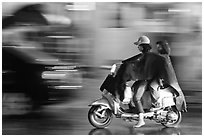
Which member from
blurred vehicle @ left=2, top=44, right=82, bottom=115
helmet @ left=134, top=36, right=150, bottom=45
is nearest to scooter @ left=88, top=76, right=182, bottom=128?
blurred vehicle @ left=2, top=44, right=82, bottom=115

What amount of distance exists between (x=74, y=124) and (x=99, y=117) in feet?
0.61

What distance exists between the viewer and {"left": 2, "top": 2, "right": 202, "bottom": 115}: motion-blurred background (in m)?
3.25

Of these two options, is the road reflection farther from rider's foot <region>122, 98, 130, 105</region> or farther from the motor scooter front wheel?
rider's foot <region>122, 98, 130, 105</region>

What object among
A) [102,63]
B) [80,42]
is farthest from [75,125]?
[80,42]

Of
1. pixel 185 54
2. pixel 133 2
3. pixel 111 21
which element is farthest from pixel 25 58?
pixel 185 54

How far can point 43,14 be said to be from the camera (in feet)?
10.7

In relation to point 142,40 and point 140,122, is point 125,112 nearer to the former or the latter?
point 140,122

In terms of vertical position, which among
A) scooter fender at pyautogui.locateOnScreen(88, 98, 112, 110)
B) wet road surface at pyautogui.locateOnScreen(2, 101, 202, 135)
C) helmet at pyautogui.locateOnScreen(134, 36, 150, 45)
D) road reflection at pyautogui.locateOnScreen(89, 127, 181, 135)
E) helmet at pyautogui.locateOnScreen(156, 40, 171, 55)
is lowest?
road reflection at pyautogui.locateOnScreen(89, 127, 181, 135)

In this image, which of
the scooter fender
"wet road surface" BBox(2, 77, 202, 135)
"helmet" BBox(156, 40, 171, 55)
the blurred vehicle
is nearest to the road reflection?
"wet road surface" BBox(2, 77, 202, 135)

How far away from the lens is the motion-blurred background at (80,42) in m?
3.25

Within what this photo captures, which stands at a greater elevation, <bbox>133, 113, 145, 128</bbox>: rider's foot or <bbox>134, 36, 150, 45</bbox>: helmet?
<bbox>134, 36, 150, 45</bbox>: helmet

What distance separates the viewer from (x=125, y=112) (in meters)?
3.30

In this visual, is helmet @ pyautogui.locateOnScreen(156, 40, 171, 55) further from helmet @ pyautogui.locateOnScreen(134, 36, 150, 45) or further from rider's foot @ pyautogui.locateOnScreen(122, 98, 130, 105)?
rider's foot @ pyautogui.locateOnScreen(122, 98, 130, 105)

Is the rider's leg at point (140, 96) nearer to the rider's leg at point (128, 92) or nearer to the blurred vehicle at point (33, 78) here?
the rider's leg at point (128, 92)
